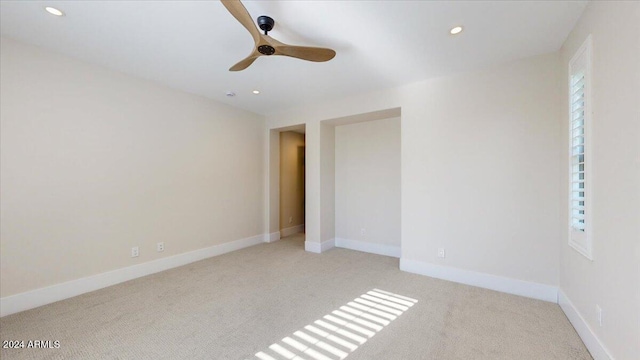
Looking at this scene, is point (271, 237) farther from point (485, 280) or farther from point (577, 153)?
point (577, 153)

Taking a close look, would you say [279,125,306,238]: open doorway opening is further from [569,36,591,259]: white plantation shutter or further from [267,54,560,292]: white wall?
[569,36,591,259]: white plantation shutter

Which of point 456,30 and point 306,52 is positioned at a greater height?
point 456,30

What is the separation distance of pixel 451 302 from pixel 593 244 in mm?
1256

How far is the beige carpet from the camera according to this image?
5.98 feet

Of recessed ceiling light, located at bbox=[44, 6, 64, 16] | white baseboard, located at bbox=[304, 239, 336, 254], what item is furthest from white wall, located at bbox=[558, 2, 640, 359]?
recessed ceiling light, located at bbox=[44, 6, 64, 16]

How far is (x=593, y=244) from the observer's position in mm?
1788

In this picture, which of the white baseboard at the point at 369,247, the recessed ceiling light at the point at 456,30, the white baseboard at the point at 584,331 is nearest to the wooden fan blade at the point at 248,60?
the recessed ceiling light at the point at 456,30

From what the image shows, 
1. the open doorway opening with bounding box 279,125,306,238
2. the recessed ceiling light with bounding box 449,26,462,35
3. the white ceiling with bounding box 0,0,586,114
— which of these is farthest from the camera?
the open doorway opening with bounding box 279,125,306,238

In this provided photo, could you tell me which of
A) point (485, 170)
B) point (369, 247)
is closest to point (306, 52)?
point (485, 170)

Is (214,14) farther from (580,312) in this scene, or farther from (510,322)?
(580,312)

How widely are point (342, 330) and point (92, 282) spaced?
2892 mm

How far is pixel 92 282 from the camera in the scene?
286 centimetres

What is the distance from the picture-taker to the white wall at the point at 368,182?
4180 mm

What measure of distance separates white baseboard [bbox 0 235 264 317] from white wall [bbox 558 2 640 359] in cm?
440
